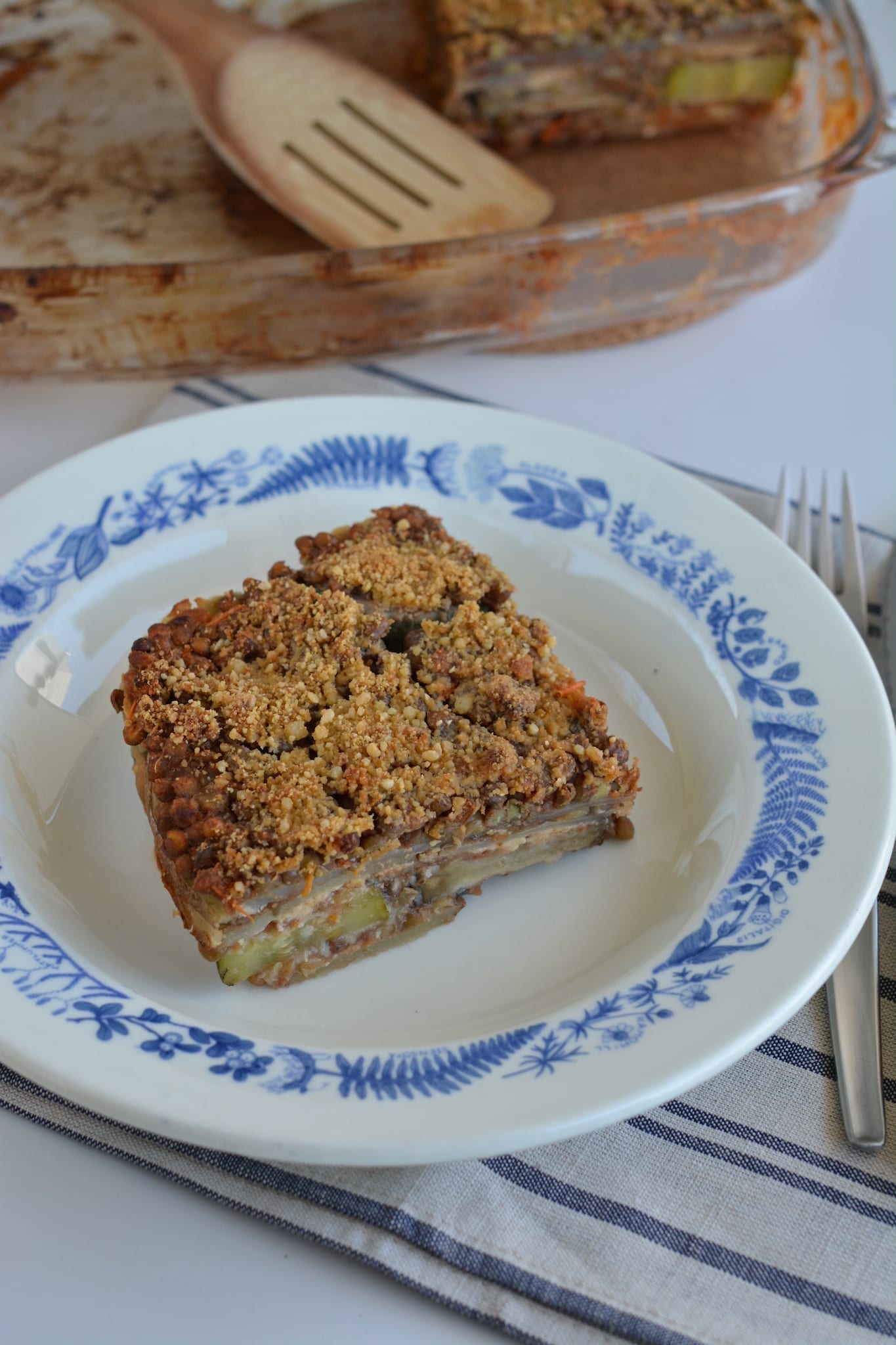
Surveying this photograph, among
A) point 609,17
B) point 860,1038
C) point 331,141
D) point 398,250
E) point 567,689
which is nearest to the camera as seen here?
point 860,1038

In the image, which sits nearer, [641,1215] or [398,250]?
[641,1215]

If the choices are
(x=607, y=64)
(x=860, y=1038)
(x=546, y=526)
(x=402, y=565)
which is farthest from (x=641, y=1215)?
(x=607, y=64)

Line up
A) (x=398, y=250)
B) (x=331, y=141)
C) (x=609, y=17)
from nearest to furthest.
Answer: (x=398, y=250)
(x=331, y=141)
(x=609, y=17)

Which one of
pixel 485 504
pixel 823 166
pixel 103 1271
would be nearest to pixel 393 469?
pixel 485 504

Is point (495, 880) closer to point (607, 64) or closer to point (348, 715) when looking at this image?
point (348, 715)

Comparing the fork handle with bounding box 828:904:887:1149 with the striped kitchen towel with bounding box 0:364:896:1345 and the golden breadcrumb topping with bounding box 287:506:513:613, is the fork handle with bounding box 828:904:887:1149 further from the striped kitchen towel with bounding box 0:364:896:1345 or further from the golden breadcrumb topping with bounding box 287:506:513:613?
the golden breadcrumb topping with bounding box 287:506:513:613

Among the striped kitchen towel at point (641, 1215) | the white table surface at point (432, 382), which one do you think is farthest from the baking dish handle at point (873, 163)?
the striped kitchen towel at point (641, 1215)
